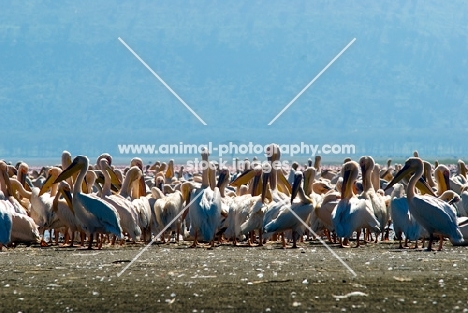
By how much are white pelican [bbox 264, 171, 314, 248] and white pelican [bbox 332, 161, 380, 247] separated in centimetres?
39

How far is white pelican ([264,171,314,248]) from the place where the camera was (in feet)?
37.3

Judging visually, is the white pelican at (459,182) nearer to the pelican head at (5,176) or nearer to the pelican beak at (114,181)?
the pelican beak at (114,181)

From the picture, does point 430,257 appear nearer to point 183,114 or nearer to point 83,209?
point 83,209

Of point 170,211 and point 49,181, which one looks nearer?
point 170,211

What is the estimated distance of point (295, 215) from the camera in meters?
11.5

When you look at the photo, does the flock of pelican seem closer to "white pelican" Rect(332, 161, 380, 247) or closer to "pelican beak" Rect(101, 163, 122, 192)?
"white pelican" Rect(332, 161, 380, 247)

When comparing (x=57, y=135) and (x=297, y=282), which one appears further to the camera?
(x=57, y=135)

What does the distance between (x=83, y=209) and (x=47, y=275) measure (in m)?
3.05

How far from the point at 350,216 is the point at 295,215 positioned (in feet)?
2.08

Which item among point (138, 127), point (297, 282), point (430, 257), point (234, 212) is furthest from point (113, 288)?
point (138, 127)

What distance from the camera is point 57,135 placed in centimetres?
13925

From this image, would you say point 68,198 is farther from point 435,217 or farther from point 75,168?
point 435,217

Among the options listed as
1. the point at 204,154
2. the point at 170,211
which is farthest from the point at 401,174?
the point at 204,154

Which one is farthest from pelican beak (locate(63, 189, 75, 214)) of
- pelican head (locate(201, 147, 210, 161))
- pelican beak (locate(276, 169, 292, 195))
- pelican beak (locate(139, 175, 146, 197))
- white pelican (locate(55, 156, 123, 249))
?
pelican beak (locate(276, 169, 292, 195))
